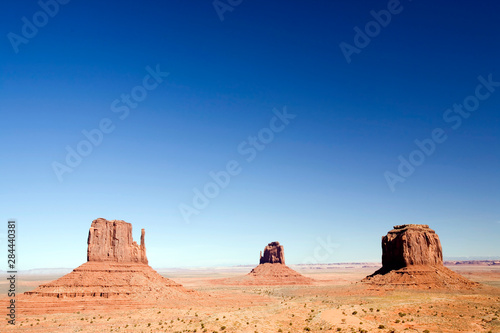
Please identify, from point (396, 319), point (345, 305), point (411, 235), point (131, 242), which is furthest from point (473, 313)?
point (131, 242)

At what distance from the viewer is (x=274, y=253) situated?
170 m

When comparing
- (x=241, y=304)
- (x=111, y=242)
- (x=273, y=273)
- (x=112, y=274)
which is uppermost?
(x=111, y=242)

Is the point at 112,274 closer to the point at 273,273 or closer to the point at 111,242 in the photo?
the point at 111,242

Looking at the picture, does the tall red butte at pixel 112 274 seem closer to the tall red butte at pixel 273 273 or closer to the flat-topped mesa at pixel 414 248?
the flat-topped mesa at pixel 414 248

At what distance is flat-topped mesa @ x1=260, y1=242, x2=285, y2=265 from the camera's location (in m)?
169

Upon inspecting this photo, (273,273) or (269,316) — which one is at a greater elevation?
(269,316)

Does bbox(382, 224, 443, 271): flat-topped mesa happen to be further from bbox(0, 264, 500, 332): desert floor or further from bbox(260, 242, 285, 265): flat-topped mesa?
bbox(260, 242, 285, 265): flat-topped mesa

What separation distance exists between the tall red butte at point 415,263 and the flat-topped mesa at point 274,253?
73.9 m

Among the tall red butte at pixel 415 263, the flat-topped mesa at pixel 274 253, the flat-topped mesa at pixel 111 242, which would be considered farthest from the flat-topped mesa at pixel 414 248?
the flat-topped mesa at pixel 274 253

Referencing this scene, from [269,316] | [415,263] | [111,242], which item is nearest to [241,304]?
[269,316]

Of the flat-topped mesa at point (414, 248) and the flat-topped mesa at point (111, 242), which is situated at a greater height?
the flat-topped mesa at point (111, 242)

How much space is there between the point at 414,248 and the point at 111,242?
7441 cm

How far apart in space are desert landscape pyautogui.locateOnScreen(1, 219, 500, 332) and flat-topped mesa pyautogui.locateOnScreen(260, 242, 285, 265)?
7394 centimetres

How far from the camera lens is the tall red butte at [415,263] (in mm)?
84188
